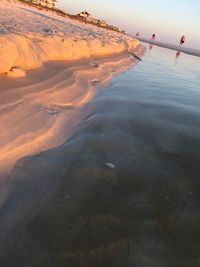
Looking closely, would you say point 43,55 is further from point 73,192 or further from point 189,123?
Result: point 73,192

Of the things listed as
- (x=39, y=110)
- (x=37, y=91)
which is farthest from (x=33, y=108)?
(x=37, y=91)

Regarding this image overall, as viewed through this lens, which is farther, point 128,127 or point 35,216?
point 128,127

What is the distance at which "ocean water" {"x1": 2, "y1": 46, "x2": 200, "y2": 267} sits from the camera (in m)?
2.55

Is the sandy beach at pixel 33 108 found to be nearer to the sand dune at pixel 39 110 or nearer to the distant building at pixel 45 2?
the sand dune at pixel 39 110

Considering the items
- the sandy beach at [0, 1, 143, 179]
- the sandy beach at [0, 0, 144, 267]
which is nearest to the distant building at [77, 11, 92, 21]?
the sandy beach at [0, 1, 143, 179]

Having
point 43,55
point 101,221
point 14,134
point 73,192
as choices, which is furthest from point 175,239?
point 43,55

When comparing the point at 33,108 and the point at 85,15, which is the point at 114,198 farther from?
the point at 85,15

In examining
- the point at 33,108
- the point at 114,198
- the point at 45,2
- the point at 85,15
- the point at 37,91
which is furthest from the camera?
the point at 85,15

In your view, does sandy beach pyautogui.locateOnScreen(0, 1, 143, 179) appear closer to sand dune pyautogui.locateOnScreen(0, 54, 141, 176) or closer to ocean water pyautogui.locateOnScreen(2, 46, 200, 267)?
sand dune pyautogui.locateOnScreen(0, 54, 141, 176)

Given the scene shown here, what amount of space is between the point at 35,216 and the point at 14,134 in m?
1.70

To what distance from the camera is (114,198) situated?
128 inches

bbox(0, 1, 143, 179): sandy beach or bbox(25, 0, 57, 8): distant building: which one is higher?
bbox(0, 1, 143, 179): sandy beach

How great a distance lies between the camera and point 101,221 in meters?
2.89

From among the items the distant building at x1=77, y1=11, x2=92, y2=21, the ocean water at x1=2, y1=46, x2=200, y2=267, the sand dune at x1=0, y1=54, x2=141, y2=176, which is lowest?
the distant building at x1=77, y1=11, x2=92, y2=21
